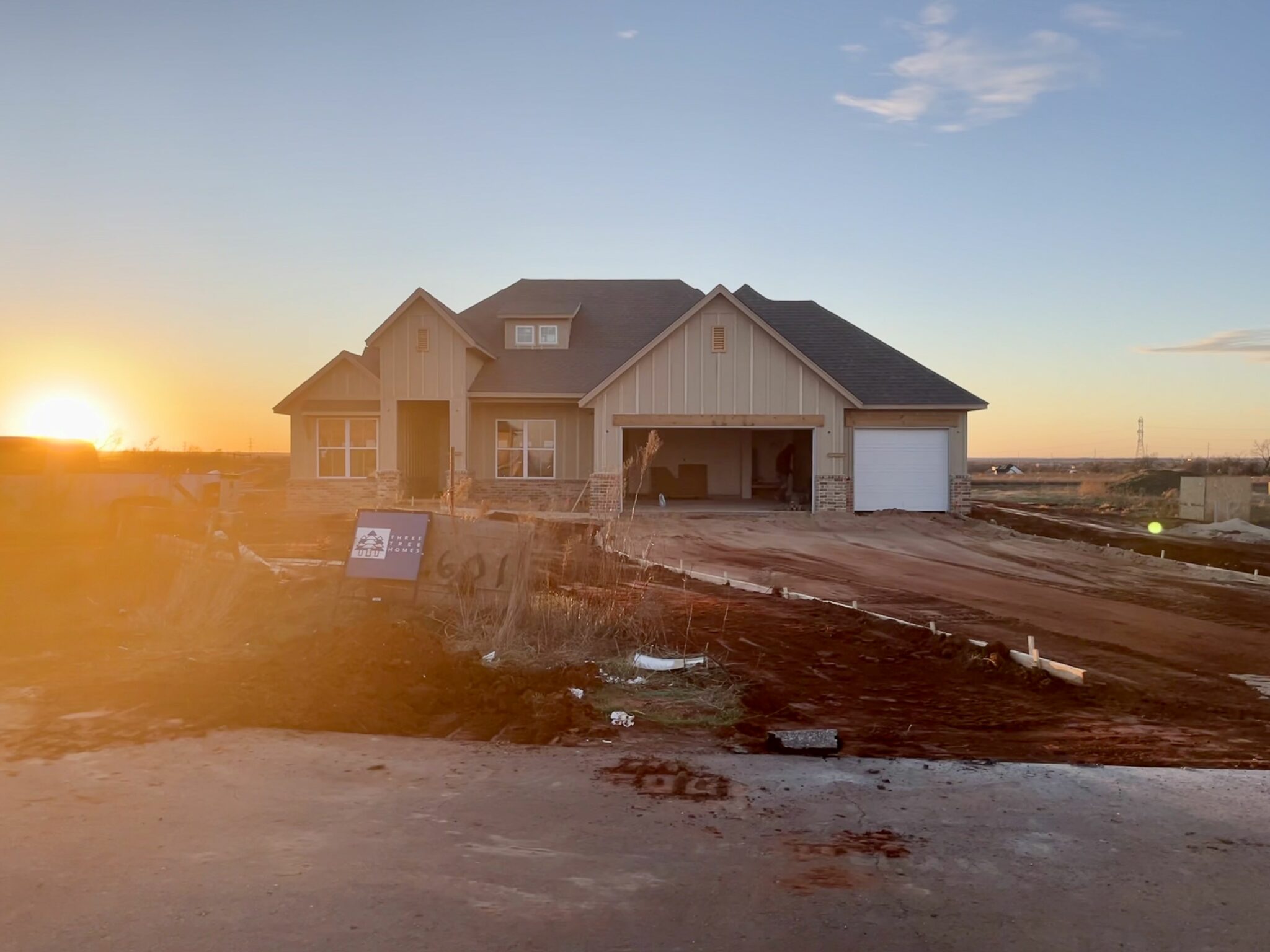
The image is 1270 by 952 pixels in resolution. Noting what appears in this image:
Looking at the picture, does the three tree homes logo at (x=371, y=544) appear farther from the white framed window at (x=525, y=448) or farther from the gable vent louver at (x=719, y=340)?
the white framed window at (x=525, y=448)

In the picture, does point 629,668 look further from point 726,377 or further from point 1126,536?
point 1126,536

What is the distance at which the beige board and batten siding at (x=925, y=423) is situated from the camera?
29453 mm

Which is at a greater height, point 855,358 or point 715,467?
point 855,358

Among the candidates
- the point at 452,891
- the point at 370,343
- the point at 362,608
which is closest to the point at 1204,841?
the point at 452,891

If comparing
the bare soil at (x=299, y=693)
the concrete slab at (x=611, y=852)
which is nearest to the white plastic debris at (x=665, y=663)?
the bare soil at (x=299, y=693)

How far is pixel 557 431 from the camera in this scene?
3172 centimetres

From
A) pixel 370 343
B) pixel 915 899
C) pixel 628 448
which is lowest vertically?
pixel 915 899

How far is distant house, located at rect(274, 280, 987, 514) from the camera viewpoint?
94.2ft

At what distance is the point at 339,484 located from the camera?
101 ft

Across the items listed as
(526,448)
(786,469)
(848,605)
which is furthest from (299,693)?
(786,469)

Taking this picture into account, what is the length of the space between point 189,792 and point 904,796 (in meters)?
4.30

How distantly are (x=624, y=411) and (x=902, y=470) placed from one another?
26.6 ft

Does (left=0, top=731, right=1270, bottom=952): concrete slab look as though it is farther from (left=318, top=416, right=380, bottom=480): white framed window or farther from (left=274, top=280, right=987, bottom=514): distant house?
(left=318, top=416, right=380, bottom=480): white framed window

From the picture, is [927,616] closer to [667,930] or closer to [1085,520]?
[667,930]
